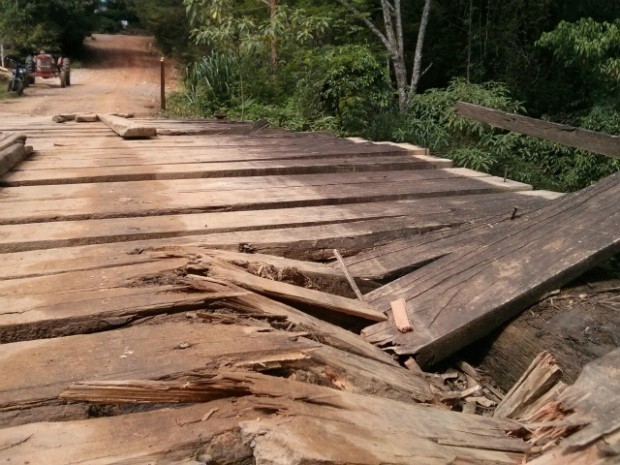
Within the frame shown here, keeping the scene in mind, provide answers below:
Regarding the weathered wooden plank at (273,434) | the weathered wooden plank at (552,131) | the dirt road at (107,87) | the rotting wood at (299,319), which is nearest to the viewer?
the weathered wooden plank at (273,434)

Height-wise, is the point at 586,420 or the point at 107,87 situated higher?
the point at 586,420

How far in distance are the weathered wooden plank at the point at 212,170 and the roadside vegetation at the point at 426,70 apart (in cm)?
285

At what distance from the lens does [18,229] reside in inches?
84.0

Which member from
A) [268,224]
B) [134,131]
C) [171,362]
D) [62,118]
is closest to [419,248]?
[268,224]

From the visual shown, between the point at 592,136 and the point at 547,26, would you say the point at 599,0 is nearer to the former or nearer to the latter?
the point at 547,26

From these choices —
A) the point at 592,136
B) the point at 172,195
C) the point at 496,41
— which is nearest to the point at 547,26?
the point at 496,41

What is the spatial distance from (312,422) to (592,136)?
2477mm

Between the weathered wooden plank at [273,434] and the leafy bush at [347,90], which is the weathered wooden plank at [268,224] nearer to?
the weathered wooden plank at [273,434]

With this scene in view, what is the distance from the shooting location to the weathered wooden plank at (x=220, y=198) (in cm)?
237

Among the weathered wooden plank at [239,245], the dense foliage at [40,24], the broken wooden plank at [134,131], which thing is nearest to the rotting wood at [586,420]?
the weathered wooden plank at [239,245]

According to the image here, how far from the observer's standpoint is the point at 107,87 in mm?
20469

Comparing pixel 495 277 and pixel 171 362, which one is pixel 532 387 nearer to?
pixel 495 277

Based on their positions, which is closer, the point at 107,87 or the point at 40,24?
the point at 107,87

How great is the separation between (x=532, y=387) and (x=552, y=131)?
2.25 metres
